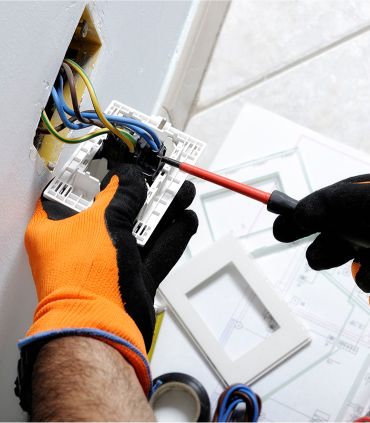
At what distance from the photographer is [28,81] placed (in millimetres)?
595

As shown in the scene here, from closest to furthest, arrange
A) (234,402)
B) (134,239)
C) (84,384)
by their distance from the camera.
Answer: (84,384) < (134,239) < (234,402)

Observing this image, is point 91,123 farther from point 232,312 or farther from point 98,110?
point 232,312

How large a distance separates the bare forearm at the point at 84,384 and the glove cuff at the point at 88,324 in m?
0.01

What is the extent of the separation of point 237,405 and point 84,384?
525mm

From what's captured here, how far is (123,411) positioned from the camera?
0.55 metres

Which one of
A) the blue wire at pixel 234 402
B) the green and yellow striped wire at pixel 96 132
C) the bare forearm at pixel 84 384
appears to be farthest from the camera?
the blue wire at pixel 234 402

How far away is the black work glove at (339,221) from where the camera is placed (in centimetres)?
60

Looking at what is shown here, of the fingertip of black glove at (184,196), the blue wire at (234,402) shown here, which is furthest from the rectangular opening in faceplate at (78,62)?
the blue wire at (234,402)

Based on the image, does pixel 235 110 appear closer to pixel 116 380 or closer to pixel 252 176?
pixel 252 176

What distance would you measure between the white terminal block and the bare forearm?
0.51 ft

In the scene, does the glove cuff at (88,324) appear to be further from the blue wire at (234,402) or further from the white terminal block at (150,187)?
the blue wire at (234,402)

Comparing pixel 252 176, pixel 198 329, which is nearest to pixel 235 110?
pixel 252 176

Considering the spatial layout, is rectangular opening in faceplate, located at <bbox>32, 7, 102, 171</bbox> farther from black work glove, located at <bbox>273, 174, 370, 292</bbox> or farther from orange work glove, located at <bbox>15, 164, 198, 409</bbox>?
black work glove, located at <bbox>273, 174, 370, 292</bbox>

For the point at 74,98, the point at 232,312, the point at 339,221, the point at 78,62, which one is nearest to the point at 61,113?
the point at 74,98
